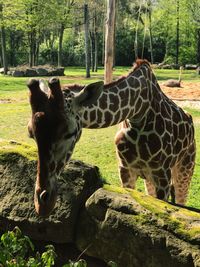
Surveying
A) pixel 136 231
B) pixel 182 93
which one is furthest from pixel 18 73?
pixel 136 231

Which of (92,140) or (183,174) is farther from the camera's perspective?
(92,140)

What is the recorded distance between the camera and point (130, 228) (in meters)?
3.73

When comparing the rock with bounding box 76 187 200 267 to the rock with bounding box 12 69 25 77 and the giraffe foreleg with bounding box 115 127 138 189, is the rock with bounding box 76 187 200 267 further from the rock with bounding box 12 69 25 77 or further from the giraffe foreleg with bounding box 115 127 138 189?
the rock with bounding box 12 69 25 77

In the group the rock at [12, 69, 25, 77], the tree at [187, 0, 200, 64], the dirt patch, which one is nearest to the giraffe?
the dirt patch

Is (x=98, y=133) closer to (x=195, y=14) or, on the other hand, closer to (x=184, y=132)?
(x=184, y=132)

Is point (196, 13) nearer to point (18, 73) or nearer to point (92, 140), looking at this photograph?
point (18, 73)

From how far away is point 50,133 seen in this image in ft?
10.1

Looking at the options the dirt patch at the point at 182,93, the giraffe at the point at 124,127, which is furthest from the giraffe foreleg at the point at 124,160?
the dirt patch at the point at 182,93

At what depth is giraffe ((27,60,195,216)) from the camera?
3064 millimetres

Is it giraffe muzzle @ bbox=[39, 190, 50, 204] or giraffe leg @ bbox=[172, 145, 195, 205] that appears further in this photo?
giraffe leg @ bbox=[172, 145, 195, 205]

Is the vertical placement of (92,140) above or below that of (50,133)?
below

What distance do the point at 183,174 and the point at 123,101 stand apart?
194 centimetres

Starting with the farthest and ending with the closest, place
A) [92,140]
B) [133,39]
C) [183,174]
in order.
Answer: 1. [133,39]
2. [92,140]
3. [183,174]

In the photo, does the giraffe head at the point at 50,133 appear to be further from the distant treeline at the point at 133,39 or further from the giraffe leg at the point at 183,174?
the distant treeline at the point at 133,39
